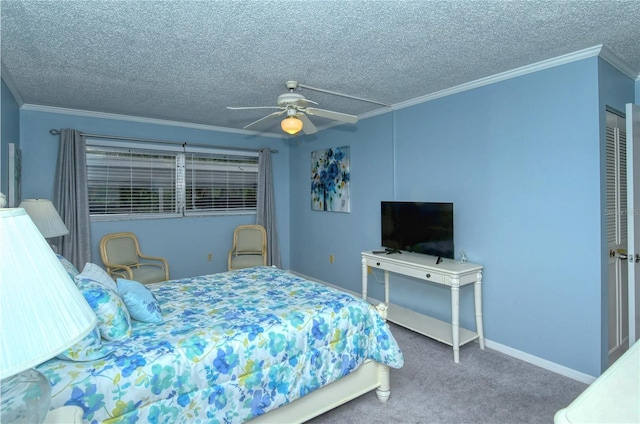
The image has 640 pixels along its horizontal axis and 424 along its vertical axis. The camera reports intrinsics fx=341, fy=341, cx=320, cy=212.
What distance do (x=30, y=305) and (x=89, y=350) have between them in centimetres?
113

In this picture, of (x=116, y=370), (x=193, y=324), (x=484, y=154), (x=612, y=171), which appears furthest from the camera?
(x=484, y=154)

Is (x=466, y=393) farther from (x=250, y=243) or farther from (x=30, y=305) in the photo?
(x=250, y=243)

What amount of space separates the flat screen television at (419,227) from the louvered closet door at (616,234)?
1.19m

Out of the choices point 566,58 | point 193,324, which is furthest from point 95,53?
point 566,58

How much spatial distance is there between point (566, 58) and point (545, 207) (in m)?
1.12

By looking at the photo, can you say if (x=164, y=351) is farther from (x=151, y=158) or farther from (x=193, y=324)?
(x=151, y=158)

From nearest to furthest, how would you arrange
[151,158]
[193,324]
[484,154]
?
[193,324] < [484,154] < [151,158]

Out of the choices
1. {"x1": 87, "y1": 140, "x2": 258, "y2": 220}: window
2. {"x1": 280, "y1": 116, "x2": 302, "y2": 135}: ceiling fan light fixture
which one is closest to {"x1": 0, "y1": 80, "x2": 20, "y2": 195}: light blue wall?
{"x1": 87, "y1": 140, "x2": 258, "y2": 220}: window

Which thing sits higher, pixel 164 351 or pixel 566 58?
pixel 566 58

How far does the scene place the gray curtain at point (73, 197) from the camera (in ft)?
12.9

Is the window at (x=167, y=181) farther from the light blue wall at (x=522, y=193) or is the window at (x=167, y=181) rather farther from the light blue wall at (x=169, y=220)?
the light blue wall at (x=522, y=193)

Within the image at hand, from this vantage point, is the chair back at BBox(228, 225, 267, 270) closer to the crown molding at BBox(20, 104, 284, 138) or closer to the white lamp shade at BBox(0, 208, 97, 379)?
the crown molding at BBox(20, 104, 284, 138)

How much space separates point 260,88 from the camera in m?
3.21

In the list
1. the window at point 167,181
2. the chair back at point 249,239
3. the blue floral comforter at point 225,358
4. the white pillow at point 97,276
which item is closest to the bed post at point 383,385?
the blue floral comforter at point 225,358
